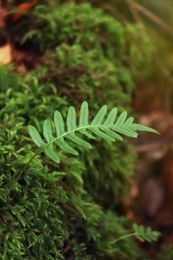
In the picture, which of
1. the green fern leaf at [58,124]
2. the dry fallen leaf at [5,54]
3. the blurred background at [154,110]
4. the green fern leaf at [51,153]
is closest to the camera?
the green fern leaf at [51,153]

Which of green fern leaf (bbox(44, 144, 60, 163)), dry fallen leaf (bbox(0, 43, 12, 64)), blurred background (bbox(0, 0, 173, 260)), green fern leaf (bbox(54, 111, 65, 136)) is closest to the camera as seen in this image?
green fern leaf (bbox(44, 144, 60, 163))

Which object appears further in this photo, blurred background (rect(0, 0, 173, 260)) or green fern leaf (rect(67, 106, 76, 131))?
blurred background (rect(0, 0, 173, 260))

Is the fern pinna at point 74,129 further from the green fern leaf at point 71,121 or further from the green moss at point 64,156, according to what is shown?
the green moss at point 64,156

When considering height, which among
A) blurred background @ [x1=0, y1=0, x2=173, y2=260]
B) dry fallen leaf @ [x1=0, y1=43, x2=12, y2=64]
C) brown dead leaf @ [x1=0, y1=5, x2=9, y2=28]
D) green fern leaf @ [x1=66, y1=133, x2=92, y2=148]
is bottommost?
blurred background @ [x1=0, y1=0, x2=173, y2=260]

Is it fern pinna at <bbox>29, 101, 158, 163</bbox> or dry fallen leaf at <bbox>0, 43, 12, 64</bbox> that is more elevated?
dry fallen leaf at <bbox>0, 43, 12, 64</bbox>

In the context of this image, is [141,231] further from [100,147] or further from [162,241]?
[162,241]

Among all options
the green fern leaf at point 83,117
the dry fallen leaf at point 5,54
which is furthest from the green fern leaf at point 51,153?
the dry fallen leaf at point 5,54

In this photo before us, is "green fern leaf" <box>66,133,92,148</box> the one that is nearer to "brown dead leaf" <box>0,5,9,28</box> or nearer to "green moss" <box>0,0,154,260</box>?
"green moss" <box>0,0,154,260</box>

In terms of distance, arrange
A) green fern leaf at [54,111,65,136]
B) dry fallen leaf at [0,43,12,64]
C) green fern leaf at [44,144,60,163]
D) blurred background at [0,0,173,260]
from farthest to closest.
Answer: blurred background at [0,0,173,260] < dry fallen leaf at [0,43,12,64] < green fern leaf at [54,111,65,136] < green fern leaf at [44,144,60,163]

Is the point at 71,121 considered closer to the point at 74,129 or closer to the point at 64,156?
the point at 74,129

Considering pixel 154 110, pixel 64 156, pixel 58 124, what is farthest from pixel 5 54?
pixel 154 110

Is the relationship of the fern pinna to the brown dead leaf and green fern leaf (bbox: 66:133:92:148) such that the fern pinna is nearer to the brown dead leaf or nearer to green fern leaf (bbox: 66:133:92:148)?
green fern leaf (bbox: 66:133:92:148)

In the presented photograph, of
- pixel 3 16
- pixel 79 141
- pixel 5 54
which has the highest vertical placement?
pixel 3 16

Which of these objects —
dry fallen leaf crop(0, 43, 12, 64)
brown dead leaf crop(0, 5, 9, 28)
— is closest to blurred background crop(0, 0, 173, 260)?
brown dead leaf crop(0, 5, 9, 28)
